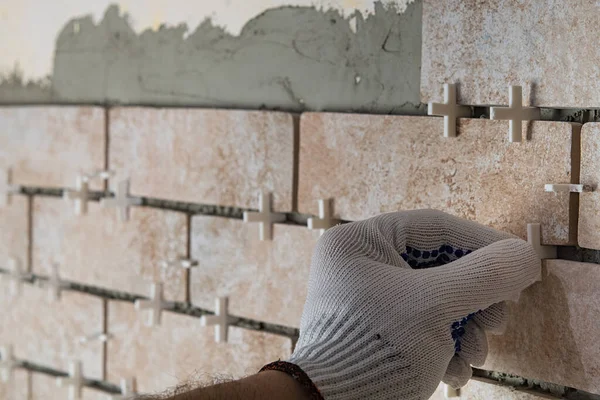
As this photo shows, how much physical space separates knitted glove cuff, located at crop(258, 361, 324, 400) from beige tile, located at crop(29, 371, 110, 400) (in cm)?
128

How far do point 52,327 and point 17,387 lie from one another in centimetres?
28

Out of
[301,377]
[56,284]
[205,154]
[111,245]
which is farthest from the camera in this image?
[56,284]

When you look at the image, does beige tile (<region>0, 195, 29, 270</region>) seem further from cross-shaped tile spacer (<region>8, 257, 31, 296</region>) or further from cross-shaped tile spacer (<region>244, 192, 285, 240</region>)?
cross-shaped tile spacer (<region>244, 192, 285, 240</region>)

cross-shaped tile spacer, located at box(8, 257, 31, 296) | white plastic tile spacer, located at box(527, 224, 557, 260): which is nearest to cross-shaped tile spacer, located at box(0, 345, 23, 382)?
cross-shaped tile spacer, located at box(8, 257, 31, 296)

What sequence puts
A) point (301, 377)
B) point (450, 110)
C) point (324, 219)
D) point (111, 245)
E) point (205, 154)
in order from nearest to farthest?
point (301, 377)
point (450, 110)
point (324, 219)
point (205, 154)
point (111, 245)

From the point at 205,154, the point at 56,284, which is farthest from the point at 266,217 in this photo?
the point at 56,284

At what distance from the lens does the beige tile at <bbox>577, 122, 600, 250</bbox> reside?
136 centimetres

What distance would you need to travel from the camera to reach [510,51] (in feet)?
4.75

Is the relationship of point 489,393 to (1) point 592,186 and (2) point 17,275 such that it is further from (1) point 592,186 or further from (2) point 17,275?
(2) point 17,275

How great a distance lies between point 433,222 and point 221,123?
71 cm

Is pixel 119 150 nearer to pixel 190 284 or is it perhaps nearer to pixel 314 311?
pixel 190 284

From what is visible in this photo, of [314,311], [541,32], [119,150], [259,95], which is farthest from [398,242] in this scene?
[119,150]

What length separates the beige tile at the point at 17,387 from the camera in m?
2.47

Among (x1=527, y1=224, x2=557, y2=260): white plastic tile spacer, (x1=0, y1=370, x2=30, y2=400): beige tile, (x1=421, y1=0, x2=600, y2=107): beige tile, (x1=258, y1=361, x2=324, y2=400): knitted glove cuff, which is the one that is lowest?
(x1=0, y1=370, x2=30, y2=400): beige tile
